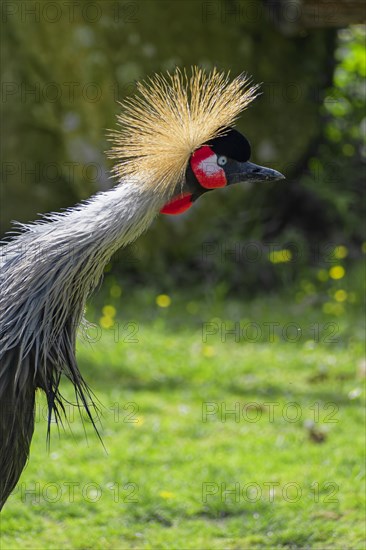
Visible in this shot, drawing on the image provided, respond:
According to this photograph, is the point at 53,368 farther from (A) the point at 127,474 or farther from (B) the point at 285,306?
(B) the point at 285,306

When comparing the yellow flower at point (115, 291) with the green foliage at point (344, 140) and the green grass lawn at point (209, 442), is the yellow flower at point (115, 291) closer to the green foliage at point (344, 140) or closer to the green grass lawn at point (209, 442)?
the green grass lawn at point (209, 442)

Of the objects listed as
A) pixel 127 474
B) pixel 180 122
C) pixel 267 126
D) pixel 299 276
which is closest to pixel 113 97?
pixel 267 126

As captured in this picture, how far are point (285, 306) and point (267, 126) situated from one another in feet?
3.74

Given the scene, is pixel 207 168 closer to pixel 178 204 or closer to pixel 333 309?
pixel 178 204

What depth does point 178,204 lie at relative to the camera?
2447mm

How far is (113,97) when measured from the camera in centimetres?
579

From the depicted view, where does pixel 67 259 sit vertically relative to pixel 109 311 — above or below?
below

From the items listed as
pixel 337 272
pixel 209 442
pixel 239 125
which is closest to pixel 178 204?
pixel 209 442

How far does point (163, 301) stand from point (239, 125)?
1140mm

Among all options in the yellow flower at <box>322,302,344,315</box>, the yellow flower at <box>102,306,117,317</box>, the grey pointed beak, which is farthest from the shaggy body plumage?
the yellow flower at <box>322,302,344,315</box>

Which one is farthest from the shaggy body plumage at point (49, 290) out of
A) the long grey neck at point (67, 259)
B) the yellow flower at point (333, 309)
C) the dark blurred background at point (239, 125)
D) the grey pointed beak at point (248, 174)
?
the dark blurred background at point (239, 125)

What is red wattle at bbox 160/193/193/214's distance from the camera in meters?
2.42

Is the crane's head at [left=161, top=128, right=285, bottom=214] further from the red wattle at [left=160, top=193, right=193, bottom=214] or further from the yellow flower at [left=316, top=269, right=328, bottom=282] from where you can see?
the yellow flower at [left=316, top=269, right=328, bottom=282]

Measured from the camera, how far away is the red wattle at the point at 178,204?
242 cm
